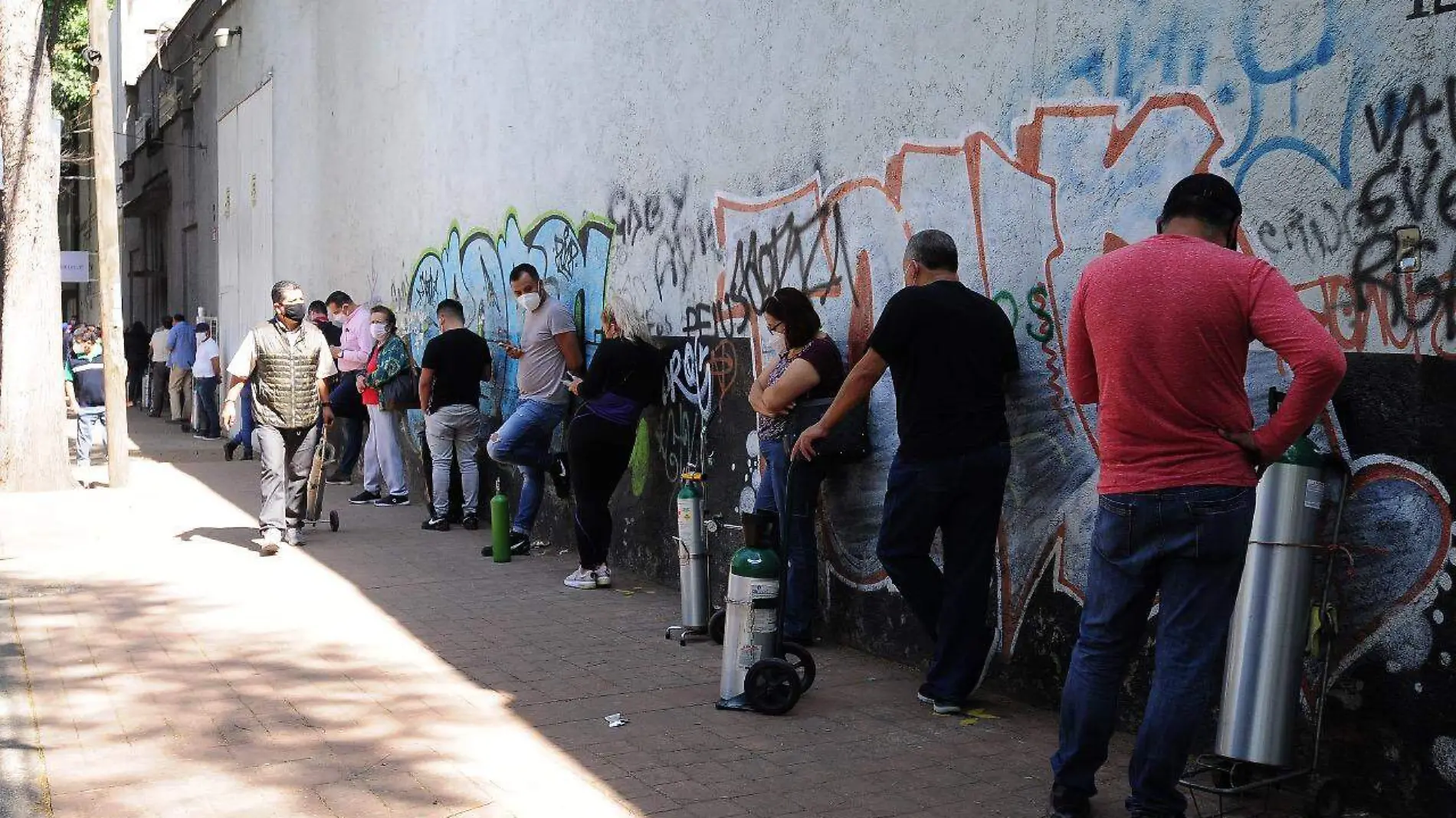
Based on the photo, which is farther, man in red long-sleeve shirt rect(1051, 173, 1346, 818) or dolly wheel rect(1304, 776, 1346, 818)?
dolly wheel rect(1304, 776, 1346, 818)

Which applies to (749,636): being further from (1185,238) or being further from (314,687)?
(1185,238)

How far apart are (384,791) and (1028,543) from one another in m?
2.69

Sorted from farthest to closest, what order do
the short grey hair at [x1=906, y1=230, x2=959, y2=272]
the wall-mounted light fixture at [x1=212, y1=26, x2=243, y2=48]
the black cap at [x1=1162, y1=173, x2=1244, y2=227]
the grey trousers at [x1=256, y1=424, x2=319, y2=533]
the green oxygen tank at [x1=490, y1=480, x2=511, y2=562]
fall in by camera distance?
the wall-mounted light fixture at [x1=212, y1=26, x2=243, y2=48] < the grey trousers at [x1=256, y1=424, x2=319, y2=533] < the green oxygen tank at [x1=490, y1=480, x2=511, y2=562] < the short grey hair at [x1=906, y1=230, x2=959, y2=272] < the black cap at [x1=1162, y1=173, x2=1244, y2=227]

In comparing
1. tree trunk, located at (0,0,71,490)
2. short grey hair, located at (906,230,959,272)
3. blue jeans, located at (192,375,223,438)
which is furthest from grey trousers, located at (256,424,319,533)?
blue jeans, located at (192,375,223,438)

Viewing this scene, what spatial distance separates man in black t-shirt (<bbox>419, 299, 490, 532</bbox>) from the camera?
11250mm

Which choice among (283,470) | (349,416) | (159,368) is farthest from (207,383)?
(283,470)

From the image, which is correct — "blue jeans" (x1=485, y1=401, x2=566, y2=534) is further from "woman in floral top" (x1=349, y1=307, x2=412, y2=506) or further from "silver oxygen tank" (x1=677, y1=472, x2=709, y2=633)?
"woman in floral top" (x1=349, y1=307, x2=412, y2=506)

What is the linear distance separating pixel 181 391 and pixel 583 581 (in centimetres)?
1849

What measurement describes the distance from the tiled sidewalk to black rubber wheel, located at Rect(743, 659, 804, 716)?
2.4 inches

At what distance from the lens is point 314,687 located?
6.36m

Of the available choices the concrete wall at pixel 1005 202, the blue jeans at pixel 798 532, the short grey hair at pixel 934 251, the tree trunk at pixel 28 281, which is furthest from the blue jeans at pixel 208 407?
the short grey hair at pixel 934 251

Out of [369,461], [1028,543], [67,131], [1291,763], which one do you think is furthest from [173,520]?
[67,131]

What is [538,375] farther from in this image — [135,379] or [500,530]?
[135,379]

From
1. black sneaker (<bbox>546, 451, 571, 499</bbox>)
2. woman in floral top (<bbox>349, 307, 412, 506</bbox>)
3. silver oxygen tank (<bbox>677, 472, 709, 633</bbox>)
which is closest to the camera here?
silver oxygen tank (<bbox>677, 472, 709, 633</bbox>)
